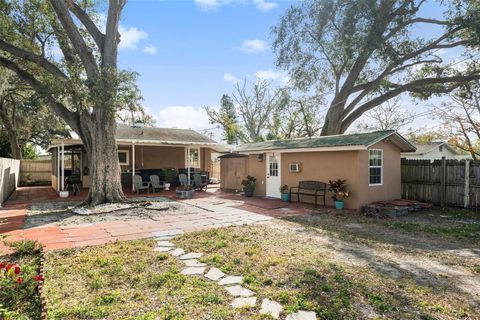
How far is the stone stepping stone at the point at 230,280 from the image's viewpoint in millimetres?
4266

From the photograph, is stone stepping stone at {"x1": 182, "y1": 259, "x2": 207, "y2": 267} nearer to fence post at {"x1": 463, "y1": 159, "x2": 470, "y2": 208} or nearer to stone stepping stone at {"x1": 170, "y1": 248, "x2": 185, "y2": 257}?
stone stepping stone at {"x1": 170, "y1": 248, "x2": 185, "y2": 257}

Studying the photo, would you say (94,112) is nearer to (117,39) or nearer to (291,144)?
(117,39)

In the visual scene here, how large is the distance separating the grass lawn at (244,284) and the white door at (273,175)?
7.42 metres

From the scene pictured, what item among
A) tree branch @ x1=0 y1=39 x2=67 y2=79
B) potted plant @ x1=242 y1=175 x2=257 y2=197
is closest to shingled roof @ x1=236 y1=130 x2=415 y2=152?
potted plant @ x1=242 y1=175 x2=257 y2=197

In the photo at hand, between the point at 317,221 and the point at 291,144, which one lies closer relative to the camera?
the point at 317,221

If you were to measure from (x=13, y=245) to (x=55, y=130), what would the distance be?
84.7ft

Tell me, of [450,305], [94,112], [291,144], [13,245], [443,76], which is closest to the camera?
[450,305]

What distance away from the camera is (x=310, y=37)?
1756 centimetres

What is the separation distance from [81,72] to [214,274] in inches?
427

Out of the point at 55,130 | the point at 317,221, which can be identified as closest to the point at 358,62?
the point at 317,221

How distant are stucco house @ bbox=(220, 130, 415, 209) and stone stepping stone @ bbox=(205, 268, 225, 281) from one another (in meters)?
7.09

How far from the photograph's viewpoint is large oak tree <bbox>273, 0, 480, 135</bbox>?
14.1 meters

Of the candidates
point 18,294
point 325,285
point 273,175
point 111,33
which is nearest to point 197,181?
point 273,175

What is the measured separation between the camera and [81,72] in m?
11.9
